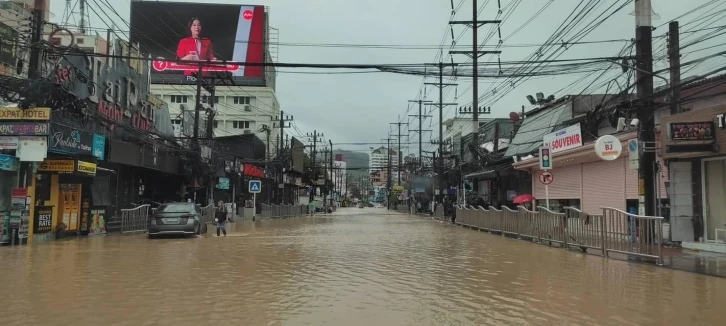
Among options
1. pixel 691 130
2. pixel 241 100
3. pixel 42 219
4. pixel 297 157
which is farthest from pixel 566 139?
pixel 241 100

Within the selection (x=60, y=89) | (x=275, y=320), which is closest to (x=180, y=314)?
(x=275, y=320)

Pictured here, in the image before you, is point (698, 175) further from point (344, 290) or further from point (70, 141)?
point (70, 141)

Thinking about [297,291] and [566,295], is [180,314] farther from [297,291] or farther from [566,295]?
[566,295]

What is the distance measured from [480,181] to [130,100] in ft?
93.0

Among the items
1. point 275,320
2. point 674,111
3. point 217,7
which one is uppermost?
Result: point 217,7

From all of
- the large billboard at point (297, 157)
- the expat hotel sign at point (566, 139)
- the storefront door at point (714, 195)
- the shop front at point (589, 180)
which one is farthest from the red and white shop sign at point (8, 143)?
the large billboard at point (297, 157)

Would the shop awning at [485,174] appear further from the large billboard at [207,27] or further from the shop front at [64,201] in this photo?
the large billboard at [207,27]

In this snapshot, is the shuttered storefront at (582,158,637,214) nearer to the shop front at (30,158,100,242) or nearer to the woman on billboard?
the shop front at (30,158,100,242)

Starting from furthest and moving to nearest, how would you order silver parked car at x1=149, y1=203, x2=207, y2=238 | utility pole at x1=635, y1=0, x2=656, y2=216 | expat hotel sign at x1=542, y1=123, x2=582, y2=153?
expat hotel sign at x1=542, y1=123, x2=582, y2=153 < silver parked car at x1=149, y1=203, x2=207, y2=238 < utility pole at x1=635, y1=0, x2=656, y2=216

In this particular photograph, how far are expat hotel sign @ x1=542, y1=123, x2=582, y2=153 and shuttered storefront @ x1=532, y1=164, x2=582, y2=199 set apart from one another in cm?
160

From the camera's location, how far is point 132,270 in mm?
11328

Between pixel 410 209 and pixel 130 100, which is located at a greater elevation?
pixel 130 100

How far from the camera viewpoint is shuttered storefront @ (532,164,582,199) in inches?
1000

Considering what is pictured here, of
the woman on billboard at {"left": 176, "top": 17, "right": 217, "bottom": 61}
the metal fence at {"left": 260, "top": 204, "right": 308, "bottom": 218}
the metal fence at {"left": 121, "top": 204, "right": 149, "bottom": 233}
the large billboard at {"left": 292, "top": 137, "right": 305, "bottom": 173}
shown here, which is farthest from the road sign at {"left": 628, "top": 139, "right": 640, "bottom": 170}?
the large billboard at {"left": 292, "top": 137, "right": 305, "bottom": 173}
